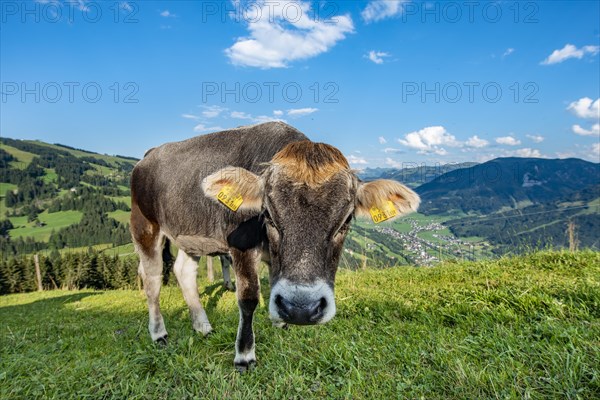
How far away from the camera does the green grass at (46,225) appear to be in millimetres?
124850

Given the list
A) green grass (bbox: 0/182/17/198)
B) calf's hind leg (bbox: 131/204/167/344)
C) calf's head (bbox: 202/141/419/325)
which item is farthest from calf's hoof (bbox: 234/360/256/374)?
green grass (bbox: 0/182/17/198)

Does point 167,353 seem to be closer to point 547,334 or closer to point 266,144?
point 266,144

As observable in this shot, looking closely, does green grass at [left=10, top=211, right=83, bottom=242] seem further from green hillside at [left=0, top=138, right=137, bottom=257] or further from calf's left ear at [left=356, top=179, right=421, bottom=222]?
calf's left ear at [left=356, top=179, right=421, bottom=222]

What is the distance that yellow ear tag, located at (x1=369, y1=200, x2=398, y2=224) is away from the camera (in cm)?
378

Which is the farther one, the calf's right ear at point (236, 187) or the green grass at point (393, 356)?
the calf's right ear at point (236, 187)

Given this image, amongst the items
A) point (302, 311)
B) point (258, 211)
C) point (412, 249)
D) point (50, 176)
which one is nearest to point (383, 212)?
point (258, 211)

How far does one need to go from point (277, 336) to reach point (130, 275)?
153ft

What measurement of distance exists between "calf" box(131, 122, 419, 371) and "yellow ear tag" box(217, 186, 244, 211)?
0.01 meters

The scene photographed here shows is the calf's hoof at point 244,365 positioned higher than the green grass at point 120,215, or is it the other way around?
the calf's hoof at point 244,365

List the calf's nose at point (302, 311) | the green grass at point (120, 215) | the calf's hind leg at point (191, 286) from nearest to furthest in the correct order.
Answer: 1. the calf's nose at point (302, 311)
2. the calf's hind leg at point (191, 286)
3. the green grass at point (120, 215)

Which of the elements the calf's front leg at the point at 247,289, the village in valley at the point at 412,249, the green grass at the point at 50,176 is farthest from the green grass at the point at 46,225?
the calf's front leg at the point at 247,289

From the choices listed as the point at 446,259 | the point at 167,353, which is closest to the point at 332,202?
the point at 167,353

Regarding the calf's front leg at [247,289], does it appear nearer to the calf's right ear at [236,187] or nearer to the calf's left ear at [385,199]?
the calf's right ear at [236,187]

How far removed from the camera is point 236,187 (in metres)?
3.80
